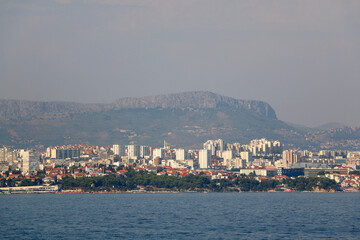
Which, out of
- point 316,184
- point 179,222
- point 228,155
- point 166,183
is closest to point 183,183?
point 166,183

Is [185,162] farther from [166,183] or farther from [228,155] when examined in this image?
[166,183]

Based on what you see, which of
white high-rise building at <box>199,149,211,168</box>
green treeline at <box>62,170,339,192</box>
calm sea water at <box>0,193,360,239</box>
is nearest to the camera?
calm sea water at <box>0,193,360,239</box>

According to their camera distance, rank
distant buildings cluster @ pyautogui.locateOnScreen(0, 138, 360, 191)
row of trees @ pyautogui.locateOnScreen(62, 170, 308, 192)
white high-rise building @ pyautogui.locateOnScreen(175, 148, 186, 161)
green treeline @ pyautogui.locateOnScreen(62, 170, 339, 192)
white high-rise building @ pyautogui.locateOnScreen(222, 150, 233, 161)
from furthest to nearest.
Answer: white high-rise building @ pyautogui.locateOnScreen(175, 148, 186, 161), white high-rise building @ pyautogui.locateOnScreen(222, 150, 233, 161), distant buildings cluster @ pyautogui.locateOnScreen(0, 138, 360, 191), green treeline @ pyautogui.locateOnScreen(62, 170, 339, 192), row of trees @ pyautogui.locateOnScreen(62, 170, 308, 192)

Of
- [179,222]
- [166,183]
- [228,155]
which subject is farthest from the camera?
[228,155]

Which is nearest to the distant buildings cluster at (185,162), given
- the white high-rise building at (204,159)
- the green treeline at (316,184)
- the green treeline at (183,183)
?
the white high-rise building at (204,159)

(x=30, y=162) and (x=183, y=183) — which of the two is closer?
(x=183, y=183)

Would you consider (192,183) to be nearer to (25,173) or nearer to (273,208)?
(25,173)

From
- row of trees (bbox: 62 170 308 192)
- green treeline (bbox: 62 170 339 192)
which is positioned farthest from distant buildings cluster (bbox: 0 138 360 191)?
row of trees (bbox: 62 170 308 192)

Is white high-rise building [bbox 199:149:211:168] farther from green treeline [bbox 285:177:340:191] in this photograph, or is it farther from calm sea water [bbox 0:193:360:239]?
calm sea water [bbox 0:193:360:239]

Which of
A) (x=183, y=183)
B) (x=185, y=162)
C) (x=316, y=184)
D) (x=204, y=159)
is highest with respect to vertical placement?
(x=204, y=159)

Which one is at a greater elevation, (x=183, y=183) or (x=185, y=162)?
(x=185, y=162)

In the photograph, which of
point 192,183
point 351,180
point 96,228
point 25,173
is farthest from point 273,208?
point 25,173

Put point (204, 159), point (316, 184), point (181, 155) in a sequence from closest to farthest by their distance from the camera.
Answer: point (316, 184) → point (204, 159) → point (181, 155)
